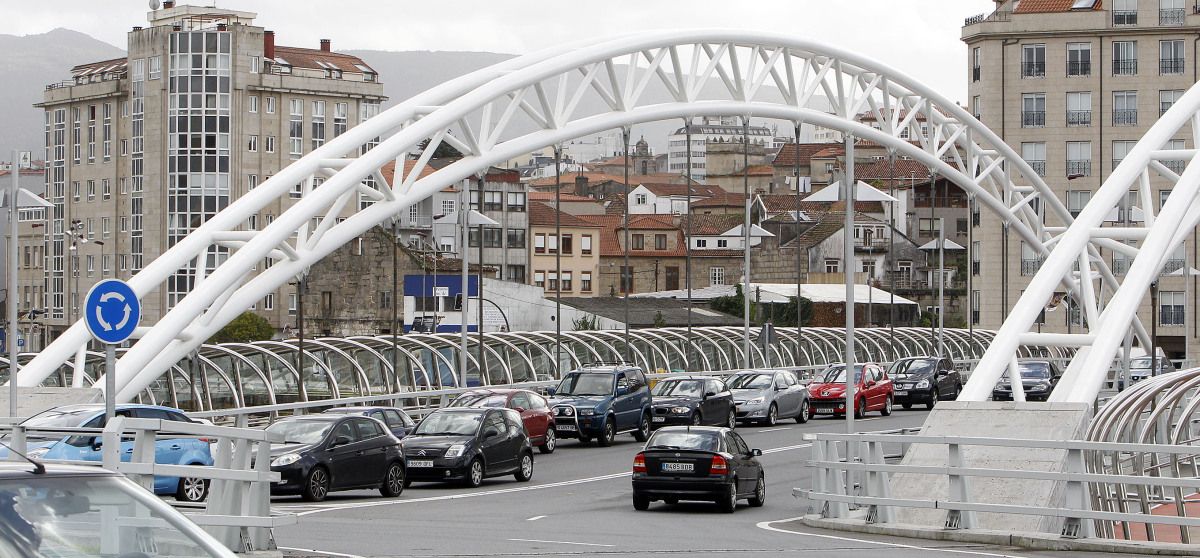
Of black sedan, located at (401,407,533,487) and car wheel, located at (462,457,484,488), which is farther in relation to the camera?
A: car wheel, located at (462,457,484,488)

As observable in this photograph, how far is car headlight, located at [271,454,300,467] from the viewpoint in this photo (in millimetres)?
24438

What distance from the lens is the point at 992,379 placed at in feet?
74.0

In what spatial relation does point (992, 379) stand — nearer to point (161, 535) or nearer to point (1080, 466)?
point (1080, 466)

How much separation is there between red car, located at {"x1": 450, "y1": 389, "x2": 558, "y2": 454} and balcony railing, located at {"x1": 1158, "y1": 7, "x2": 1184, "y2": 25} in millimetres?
64053

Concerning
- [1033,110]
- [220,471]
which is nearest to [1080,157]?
[1033,110]

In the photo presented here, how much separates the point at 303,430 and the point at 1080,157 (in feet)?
240

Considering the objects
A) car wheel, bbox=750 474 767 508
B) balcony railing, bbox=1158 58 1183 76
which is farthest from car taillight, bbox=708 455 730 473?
balcony railing, bbox=1158 58 1183 76

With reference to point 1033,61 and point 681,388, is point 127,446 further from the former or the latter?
point 1033,61

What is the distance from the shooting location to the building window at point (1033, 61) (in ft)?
303

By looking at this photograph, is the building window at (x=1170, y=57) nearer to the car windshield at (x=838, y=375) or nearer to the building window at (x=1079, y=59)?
the building window at (x=1079, y=59)

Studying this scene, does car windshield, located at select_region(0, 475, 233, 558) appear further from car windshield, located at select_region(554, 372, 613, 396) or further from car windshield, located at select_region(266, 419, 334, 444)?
car windshield, located at select_region(554, 372, 613, 396)

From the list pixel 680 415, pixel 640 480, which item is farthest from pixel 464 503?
pixel 680 415

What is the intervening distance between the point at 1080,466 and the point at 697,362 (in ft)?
117

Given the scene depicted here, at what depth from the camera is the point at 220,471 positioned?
1495cm
